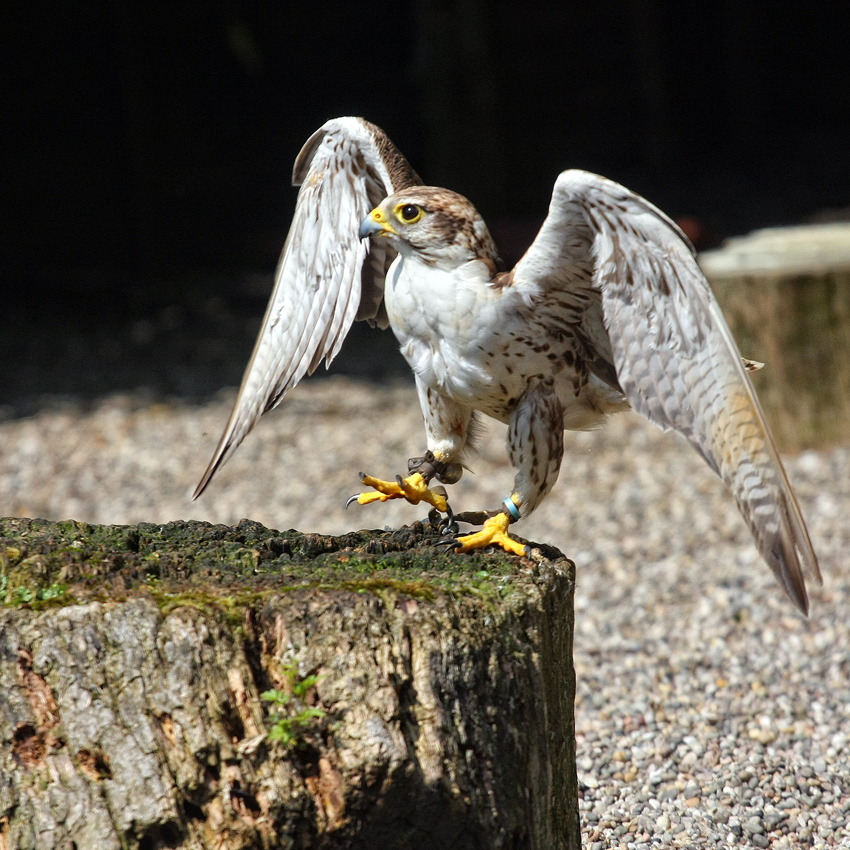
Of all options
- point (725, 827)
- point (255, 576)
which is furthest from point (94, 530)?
point (725, 827)

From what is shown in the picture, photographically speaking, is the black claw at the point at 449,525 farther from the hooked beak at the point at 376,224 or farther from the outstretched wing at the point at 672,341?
the hooked beak at the point at 376,224

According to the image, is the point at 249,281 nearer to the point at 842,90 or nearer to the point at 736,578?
the point at 736,578

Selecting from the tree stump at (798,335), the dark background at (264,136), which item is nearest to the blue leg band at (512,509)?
the tree stump at (798,335)

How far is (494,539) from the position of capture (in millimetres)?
2195

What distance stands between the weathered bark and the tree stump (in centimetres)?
362

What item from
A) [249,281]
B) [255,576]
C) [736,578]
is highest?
[255,576]

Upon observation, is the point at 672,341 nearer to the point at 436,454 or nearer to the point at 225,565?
the point at 436,454

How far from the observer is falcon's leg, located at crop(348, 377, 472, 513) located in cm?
249

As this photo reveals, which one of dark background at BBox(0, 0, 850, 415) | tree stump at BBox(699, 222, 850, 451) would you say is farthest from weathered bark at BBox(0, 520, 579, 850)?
dark background at BBox(0, 0, 850, 415)

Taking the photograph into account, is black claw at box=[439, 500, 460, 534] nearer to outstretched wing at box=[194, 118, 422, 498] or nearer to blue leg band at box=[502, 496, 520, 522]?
blue leg band at box=[502, 496, 520, 522]

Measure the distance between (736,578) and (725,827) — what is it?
5.43ft

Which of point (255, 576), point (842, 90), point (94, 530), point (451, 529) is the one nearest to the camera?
point (255, 576)

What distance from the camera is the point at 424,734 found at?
1731 mm

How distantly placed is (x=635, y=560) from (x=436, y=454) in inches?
80.4
